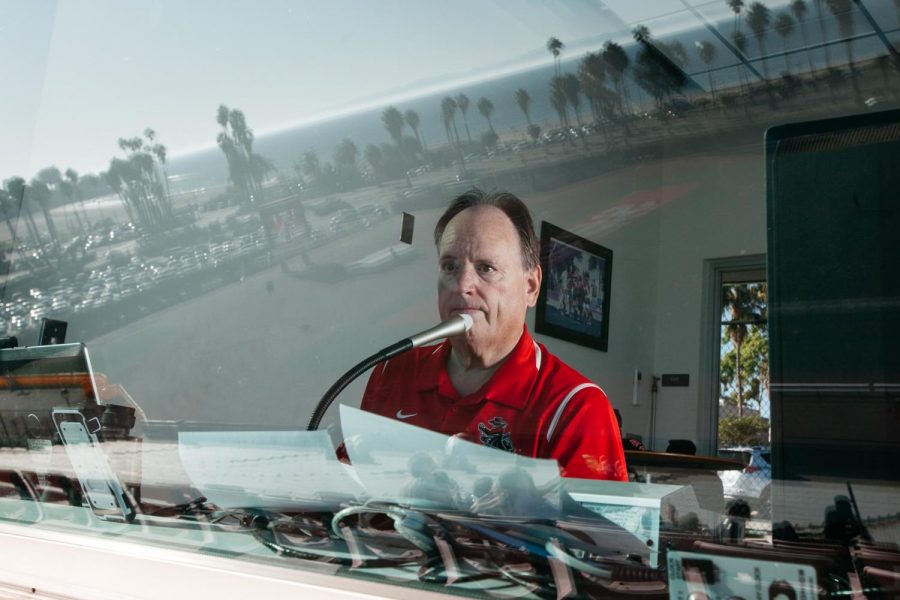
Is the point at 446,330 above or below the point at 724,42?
below

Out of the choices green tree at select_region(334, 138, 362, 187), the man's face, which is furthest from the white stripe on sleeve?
green tree at select_region(334, 138, 362, 187)

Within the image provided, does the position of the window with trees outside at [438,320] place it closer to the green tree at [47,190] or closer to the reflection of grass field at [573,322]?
the reflection of grass field at [573,322]

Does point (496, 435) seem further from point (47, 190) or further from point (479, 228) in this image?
point (47, 190)

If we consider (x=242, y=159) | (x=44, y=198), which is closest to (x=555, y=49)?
(x=242, y=159)

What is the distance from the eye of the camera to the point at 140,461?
158 centimetres

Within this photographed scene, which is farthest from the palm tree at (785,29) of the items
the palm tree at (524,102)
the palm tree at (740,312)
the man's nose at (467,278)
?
the man's nose at (467,278)

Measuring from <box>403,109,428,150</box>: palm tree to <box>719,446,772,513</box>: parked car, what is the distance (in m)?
0.72

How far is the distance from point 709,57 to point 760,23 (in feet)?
0.21

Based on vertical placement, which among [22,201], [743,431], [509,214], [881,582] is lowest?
[881,582]

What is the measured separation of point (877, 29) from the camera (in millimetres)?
880

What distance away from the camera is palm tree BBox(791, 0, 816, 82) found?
3.00ft

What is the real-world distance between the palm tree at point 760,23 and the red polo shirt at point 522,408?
40cm

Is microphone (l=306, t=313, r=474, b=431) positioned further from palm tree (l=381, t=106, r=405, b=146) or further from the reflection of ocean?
palm tree (l=381, t=106, r=405, b=146)

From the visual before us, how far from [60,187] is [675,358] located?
1.93 metres
